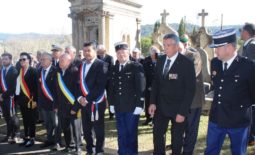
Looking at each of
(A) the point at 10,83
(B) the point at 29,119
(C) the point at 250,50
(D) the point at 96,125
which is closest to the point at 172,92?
(D) the point at 96,125

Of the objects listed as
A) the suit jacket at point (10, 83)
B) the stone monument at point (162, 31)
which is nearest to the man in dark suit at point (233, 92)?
the suit jacket at point (10, 83)

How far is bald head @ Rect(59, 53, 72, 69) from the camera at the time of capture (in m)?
6.36

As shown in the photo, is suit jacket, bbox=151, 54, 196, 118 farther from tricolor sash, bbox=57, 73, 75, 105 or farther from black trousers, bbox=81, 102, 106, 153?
tricolor sash, bbox=57, 73, 75, 105

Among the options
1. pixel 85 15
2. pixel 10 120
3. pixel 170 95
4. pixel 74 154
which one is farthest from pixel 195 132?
pixel 85 15

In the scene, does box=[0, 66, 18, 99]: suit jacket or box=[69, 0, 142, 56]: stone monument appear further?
box=[69, 0, 142, 56]: stone monument

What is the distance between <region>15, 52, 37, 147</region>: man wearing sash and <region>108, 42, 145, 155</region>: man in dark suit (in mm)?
2393

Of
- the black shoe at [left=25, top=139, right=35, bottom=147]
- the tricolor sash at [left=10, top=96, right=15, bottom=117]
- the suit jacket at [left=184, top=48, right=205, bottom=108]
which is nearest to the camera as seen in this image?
the suit jacket at [left=184, top=48, right=205, bottom=108]

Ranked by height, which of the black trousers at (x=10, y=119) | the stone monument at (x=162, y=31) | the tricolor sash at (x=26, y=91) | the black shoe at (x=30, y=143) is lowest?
the black shoe at (x=30, y=143)

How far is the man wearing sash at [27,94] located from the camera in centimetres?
729

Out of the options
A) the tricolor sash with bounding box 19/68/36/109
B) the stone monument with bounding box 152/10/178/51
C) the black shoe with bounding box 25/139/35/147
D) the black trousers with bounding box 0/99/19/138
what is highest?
the stone monument with bounding box 152/10/178/51

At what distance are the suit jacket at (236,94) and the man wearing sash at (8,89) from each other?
5048 mm

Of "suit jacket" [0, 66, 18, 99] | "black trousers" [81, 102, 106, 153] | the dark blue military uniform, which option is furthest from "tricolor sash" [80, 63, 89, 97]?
"suit jacket" [0, 66, 18, 99]

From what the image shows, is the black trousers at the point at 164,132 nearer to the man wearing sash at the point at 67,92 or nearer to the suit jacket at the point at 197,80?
the suit jacket at the point at 197,80

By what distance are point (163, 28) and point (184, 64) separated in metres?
14.4
